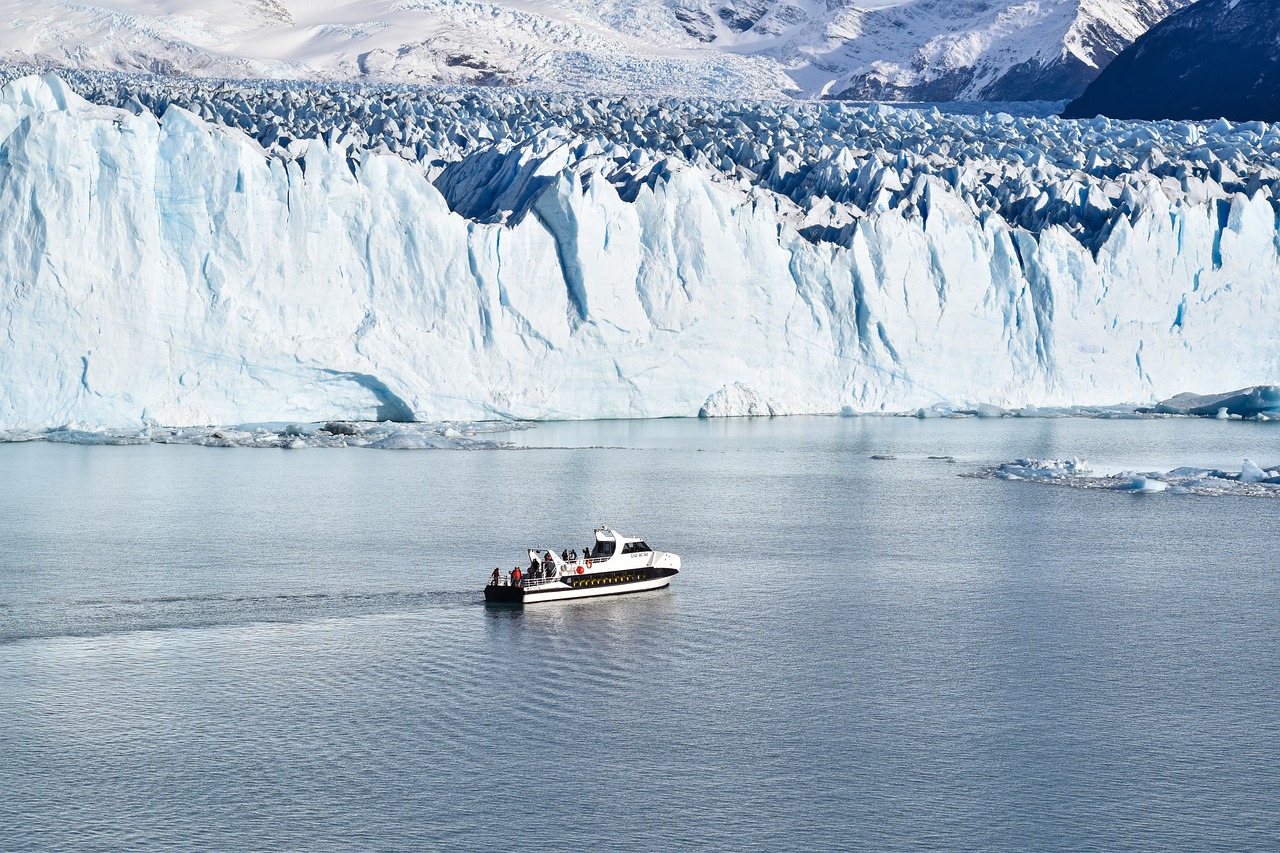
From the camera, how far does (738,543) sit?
18.8 m

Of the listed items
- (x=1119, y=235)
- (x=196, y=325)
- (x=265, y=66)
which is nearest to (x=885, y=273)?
(x=1119, y=235)

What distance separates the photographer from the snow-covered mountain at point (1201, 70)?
52.6 m

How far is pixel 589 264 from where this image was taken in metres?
30.5

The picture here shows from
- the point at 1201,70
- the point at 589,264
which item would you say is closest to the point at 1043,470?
the point at 589,264

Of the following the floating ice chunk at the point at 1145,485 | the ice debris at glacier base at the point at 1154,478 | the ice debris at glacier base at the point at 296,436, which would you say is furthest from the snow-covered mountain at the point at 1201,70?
the ice debris at glacier base at the point at 296,436

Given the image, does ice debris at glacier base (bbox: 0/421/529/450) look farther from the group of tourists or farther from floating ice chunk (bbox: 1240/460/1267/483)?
floating ice chunk (bbox: 1240/460/1267/483)

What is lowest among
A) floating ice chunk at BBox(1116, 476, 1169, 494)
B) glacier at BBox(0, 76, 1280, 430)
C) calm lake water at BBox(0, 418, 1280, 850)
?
calm lake water at BBox(0, 418, 1280, 850)

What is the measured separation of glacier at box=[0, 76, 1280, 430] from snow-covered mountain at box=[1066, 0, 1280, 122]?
13.9 m

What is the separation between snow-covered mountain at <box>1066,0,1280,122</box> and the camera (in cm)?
5259

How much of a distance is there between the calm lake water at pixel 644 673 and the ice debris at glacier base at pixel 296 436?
12.9 ft

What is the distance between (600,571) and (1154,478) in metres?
11.1

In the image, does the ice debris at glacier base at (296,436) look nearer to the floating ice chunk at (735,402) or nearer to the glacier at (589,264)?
the glacier at (589,264)

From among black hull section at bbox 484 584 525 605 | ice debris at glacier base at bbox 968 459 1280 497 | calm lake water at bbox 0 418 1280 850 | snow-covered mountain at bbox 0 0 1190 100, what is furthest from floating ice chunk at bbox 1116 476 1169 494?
snow-covered mountain at bbox 0 0 1190 100

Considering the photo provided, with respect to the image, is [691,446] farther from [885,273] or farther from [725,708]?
[725,708]
